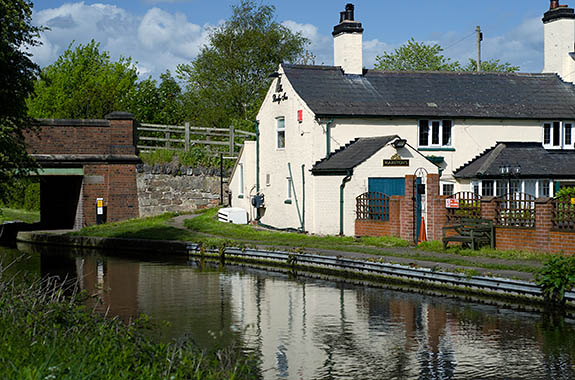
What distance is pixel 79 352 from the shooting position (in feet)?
25.4

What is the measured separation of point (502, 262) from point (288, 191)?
13.5 m

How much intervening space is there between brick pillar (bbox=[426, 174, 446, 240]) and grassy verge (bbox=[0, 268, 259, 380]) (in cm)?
1520

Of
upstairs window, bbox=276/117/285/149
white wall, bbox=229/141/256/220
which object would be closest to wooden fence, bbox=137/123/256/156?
white wall, bbox=229/141/256/220

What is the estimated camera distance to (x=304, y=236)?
93.8 ft

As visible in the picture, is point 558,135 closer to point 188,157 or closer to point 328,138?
point 328,138

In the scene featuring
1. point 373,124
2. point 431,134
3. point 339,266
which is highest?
point 373,124

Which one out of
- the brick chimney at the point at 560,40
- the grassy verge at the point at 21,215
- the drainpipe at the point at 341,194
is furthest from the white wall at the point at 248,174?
the grassy verge at the point at 21,215

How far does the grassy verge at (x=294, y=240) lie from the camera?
1989 cm

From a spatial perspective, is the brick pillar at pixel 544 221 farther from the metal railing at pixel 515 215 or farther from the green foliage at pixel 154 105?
the green foliage at pixel 154 105

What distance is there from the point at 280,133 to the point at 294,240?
699 cm

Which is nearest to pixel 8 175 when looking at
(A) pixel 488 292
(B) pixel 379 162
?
(A) pixel 488 292

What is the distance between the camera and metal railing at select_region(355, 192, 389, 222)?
87.4 ft

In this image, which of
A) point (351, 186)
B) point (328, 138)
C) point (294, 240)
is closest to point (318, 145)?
point (328, 138)

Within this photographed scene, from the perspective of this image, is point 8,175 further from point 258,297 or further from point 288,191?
point 288,191
